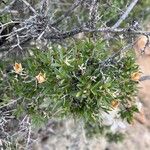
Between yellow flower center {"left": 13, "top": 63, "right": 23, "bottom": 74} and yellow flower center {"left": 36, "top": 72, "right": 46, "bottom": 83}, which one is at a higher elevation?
yellow flower center {"left": 36, "top": 72, "right": 46, "bottom": 83}

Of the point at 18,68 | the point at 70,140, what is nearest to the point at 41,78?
the point at 18,68

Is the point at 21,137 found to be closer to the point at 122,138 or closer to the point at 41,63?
the point at 41,63

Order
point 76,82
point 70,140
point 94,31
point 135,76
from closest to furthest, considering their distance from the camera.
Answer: point 76,82 < point 135,76 < point 94,31 < point 70,140

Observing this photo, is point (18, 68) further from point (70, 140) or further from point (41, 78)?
point (70, 140)

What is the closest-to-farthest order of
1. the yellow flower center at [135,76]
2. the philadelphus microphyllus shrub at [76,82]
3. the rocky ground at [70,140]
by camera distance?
1. the philadelphus microphyllus shrub at [76,82]
2. the yellow flower center at [135,76]
3. the rocky ground at [70,140]

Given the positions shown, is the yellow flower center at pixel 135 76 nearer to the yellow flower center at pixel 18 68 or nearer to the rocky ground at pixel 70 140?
the yellow flower center at pixel 18 68

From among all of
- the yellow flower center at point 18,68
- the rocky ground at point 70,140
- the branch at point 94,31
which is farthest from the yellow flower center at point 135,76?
→ the rocky ground at point 70,140

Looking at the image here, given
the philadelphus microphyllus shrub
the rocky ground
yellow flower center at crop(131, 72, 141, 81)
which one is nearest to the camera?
the philadelphus microphyllus shrub

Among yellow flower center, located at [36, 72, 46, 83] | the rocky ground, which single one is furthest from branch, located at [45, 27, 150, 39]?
the rocky ground

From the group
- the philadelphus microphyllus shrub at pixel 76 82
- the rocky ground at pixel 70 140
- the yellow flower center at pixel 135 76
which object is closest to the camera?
the philadelphus microphyllus shrub at pixel 76 82

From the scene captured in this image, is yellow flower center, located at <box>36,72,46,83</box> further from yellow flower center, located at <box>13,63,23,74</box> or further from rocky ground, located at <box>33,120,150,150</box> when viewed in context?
rocky ground, located at <box>33,120,150,150</box>
